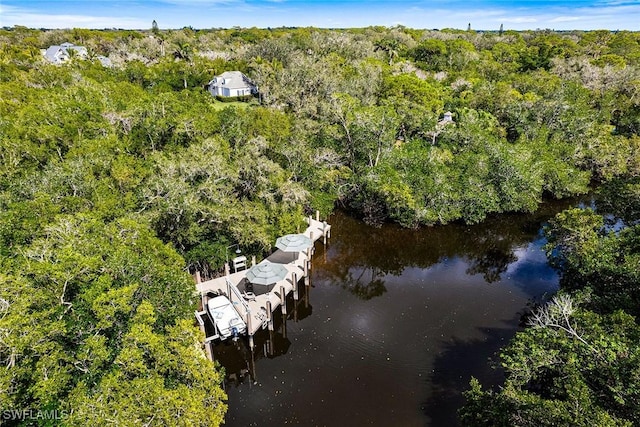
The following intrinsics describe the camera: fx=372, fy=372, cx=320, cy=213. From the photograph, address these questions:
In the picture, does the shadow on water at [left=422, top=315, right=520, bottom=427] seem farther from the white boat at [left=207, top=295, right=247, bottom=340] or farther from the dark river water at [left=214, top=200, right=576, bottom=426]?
the white boat at [left=207, top=295, right=247, bottom=340]

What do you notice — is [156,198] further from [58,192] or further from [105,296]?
[105,296]

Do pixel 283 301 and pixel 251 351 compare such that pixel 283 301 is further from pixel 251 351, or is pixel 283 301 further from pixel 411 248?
pixel 411 248

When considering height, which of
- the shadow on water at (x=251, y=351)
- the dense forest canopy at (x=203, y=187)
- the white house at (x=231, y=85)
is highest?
the white house at (x=231, y=85)

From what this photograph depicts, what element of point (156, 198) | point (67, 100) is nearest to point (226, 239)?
point (156, 198)

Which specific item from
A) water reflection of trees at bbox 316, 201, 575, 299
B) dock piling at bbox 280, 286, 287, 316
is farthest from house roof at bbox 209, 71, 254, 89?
dock piling at bbox 280, 286, 287, 316

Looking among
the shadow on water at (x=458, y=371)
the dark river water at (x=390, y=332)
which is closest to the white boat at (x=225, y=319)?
the dark river water at (x=390, y=332)

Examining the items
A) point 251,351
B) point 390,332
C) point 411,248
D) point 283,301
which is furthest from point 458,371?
point 411,248

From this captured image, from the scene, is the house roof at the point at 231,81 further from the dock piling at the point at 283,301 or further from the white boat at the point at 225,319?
the white boat at the point at 225,319
